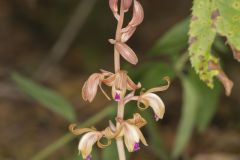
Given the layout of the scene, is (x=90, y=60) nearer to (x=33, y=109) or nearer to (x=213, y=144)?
(x=33, y=109)

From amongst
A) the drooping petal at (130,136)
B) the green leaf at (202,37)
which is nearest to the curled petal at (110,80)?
the drooping petal at (130,136)

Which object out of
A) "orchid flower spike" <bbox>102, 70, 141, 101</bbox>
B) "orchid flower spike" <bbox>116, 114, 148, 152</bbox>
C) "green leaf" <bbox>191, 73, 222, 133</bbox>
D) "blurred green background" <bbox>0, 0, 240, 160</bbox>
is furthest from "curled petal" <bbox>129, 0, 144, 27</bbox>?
"green leaf" <bbox>191, 73, 222, 133</bbox>

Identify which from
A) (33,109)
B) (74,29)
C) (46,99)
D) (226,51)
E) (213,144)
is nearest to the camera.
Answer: (46,99)

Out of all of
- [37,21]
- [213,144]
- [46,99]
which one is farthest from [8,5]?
[46,99]

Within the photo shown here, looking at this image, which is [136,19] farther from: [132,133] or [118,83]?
[132,133]

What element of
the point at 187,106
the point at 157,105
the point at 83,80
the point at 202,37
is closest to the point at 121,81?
the point at 157,105

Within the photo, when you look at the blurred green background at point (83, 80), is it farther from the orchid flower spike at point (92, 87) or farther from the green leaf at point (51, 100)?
the orchid flower spike at point (92, 87)
